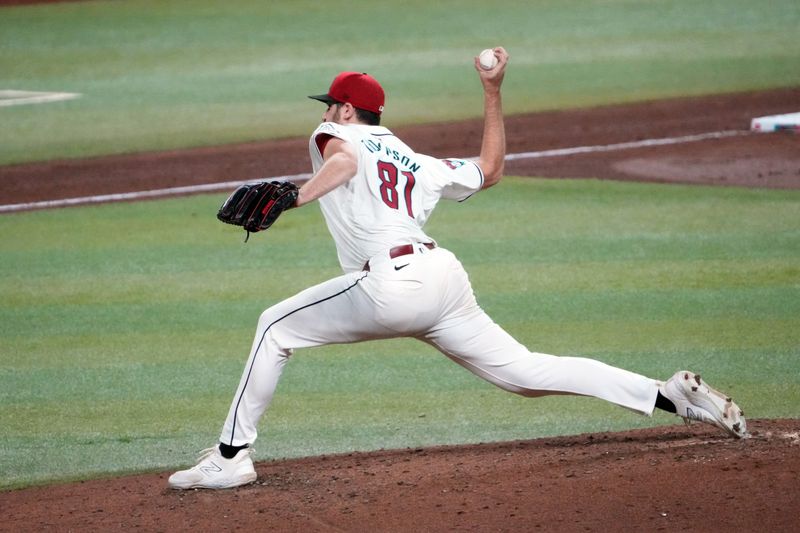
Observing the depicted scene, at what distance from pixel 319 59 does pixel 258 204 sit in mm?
15025

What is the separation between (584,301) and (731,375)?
61.4 inches

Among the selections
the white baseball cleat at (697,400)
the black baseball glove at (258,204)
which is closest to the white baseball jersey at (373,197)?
the black baseball glove at (258,204)

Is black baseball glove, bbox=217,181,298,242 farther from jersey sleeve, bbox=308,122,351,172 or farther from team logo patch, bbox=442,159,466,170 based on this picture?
team logo patch, bbox=442,159,466,170

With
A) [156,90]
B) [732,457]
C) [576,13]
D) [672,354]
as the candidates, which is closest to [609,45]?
[576,13]

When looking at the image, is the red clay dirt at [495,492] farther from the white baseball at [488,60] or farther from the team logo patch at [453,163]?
the white baseball at [488,60]

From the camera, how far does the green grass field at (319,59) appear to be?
16.0 metres

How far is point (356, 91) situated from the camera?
5.15m

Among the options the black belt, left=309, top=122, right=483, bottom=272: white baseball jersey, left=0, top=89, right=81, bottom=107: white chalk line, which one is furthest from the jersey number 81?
left=0, top=89, right=81, bottom=107: white chalk line

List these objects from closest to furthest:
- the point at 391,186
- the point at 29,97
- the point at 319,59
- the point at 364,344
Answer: the point at 391,186 < the point at 364,344 < the point at 29,97 < the point at 319,59

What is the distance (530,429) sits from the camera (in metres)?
6.16

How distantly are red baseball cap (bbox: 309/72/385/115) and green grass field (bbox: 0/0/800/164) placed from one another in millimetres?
9841

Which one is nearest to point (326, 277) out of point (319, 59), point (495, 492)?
point (495, 492)

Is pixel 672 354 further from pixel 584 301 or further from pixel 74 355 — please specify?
pixel 74 355

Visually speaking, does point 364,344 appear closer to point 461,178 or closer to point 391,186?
point 461,178
